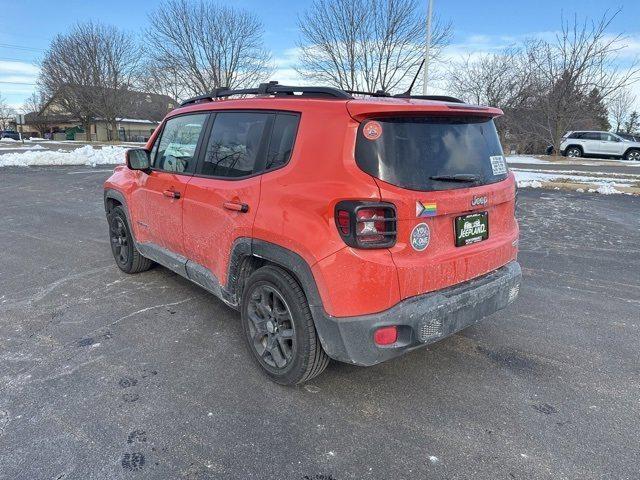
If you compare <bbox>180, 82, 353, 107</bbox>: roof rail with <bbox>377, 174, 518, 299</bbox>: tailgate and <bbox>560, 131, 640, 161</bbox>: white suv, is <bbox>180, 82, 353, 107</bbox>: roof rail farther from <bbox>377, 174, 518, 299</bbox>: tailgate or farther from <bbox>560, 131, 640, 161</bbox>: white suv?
<bbox>560, 131, 640, 161</bbox>: white suv

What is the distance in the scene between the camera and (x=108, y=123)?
157 feet

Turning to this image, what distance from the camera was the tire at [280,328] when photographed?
2.65 metres

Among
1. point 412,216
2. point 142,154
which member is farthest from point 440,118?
point 142,154

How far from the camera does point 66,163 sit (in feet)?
64.6

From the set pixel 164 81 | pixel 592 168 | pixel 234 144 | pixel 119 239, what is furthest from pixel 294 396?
pixel 164 81

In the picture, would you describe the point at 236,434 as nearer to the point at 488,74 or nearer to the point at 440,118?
the point at 440,118

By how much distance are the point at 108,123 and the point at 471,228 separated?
52862mm

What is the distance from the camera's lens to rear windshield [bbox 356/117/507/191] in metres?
2.40

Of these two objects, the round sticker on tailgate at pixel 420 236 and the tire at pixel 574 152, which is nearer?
the round sticker on tailgate at pixel 420 236

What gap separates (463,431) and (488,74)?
32.8 metres

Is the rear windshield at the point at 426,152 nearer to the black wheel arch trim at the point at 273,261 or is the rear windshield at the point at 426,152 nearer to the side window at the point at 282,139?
the side window at the point at 282,139

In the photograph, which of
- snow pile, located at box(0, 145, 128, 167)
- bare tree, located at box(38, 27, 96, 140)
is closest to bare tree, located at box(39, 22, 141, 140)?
bare tree, located at box(38, 27, 96, 140)

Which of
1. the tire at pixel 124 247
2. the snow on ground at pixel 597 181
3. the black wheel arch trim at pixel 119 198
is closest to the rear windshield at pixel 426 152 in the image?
the black wheel arch trim at pixel 119 198

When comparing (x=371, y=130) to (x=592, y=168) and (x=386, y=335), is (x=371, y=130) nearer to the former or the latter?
(x=386, y=335)
